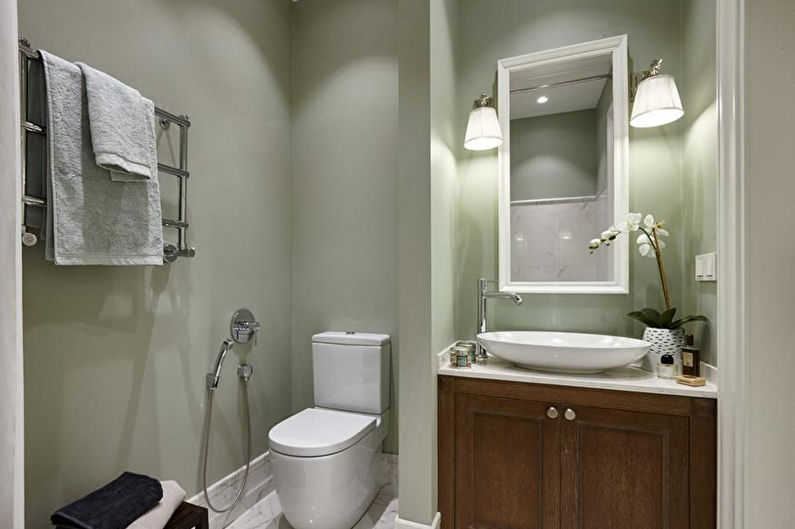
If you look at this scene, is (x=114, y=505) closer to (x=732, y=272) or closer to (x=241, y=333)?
(x=241, y=333)

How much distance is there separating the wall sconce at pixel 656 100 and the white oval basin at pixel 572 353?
91cm

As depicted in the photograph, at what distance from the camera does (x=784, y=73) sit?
1067 millimetres

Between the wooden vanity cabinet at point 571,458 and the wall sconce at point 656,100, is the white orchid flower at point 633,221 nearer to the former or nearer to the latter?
the wall sconce at point 656,100

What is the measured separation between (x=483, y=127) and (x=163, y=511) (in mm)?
1891

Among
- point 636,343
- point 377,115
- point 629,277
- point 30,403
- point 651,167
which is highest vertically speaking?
point 377,115

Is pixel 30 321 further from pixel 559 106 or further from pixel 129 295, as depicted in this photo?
pixel 559 106

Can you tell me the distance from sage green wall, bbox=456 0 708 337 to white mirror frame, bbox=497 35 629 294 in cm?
5

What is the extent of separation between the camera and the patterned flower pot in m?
1.45

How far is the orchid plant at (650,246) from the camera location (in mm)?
1524

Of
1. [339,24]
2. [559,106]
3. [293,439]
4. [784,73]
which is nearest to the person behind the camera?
[784,73]

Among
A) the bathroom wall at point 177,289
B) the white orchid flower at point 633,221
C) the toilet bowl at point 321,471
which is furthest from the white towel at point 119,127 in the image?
the white orchid flower at point 633,221

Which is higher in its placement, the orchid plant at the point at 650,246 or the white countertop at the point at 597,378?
the orchid plant at the point at 650,246

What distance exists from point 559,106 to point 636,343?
112 centimetres

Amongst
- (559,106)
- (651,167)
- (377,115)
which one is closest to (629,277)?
(651,167)
